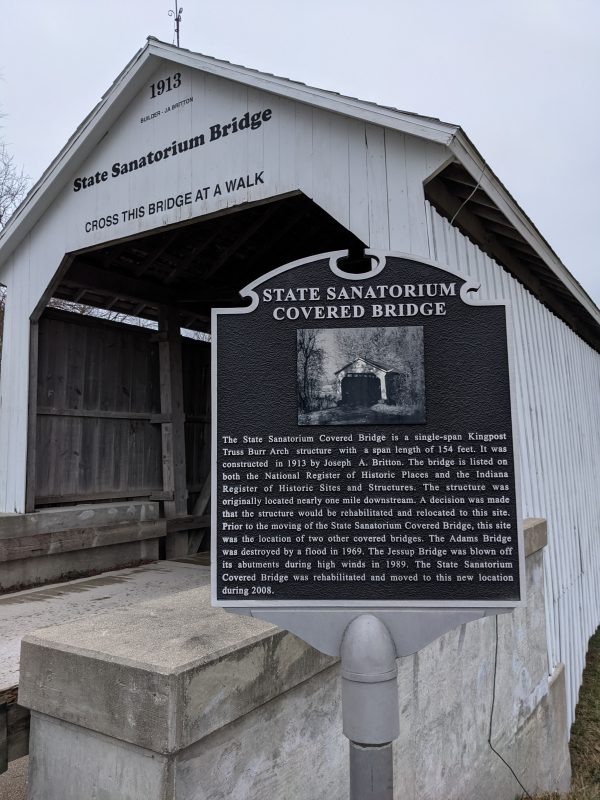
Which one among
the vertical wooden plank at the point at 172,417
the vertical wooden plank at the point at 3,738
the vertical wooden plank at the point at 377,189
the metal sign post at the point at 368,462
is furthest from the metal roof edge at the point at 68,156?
the vertical wooden plank at the point at 3,738

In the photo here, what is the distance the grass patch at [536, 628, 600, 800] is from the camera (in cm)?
624

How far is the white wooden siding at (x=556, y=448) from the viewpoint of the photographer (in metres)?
5.97

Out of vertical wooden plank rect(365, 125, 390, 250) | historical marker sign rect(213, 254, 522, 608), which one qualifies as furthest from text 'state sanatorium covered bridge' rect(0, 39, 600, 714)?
historical marker sign rect(213, 254, 522, 608)

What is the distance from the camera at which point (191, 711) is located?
2.32 metres

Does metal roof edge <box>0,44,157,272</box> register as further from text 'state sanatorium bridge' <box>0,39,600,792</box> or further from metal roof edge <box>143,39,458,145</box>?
metal roof edge <box>143,39,458,145</box>

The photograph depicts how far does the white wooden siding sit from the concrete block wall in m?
2.73

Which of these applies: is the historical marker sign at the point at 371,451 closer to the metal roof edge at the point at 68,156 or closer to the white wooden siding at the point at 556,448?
the white wooden siding at the point at 556,448

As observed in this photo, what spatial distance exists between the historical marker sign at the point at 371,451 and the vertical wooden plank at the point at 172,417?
7.23m

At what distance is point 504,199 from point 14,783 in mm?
5901

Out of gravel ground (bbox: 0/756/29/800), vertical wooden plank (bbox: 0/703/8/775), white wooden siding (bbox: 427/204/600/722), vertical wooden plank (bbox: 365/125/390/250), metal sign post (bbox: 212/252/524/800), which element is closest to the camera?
metal sign post (bbox: 212/252/524/800)

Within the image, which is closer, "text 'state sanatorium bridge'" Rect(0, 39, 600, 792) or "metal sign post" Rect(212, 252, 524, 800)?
"metal sign post" Rect(212, 252, 524, 800)

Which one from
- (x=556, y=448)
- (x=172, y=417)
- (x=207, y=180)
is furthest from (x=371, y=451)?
(x=172, y=417)

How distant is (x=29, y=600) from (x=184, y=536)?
11.4 ft

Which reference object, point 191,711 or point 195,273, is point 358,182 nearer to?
point 191,711
